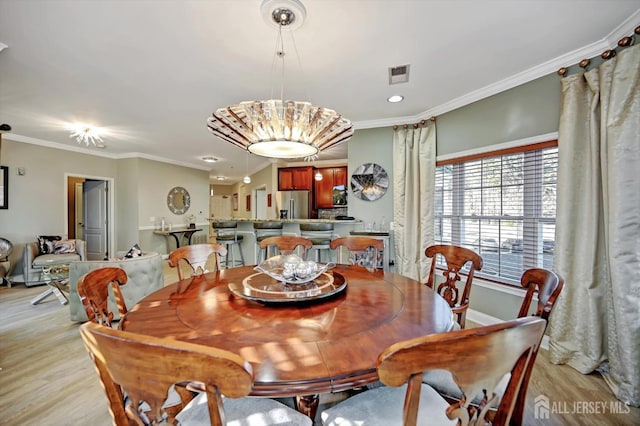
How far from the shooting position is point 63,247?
15.4 ft

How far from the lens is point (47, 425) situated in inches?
63.9

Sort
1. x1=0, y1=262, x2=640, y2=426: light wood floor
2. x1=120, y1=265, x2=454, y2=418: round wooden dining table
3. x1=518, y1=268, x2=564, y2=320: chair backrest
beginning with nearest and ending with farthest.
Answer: x1=120, y1=265, x2=454, y2=418: round wooden dining table < x1=518, y1=268, x2=564, y2=320: chair backrest < x1=0, y1=262, x2=640, y2=426: light wood floor

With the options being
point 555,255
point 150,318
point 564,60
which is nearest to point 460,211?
point 555,255

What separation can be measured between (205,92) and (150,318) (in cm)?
262

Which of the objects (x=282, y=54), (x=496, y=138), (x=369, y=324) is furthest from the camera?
(x=496, y=138)

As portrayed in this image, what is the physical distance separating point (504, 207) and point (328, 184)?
14.8ft

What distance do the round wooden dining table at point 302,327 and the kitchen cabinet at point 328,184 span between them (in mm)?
5212

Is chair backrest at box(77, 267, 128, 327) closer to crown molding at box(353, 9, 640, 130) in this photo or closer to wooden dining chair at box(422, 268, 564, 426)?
wooden dining chair at box(422, 268, 564, 426)

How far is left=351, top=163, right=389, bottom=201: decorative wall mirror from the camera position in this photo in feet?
13.2

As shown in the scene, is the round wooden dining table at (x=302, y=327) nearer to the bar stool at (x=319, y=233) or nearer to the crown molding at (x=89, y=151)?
the bar stool at (x=319, y=233)

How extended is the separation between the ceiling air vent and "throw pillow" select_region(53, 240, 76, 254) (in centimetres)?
580

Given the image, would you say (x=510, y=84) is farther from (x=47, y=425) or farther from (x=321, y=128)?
(x=47, y=425)

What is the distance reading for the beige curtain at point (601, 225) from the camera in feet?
5.97

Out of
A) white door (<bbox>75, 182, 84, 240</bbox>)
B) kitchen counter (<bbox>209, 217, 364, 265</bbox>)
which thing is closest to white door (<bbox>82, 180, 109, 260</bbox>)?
white door (<bbox>75, 182, 84, 240</bbox>)
